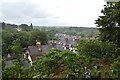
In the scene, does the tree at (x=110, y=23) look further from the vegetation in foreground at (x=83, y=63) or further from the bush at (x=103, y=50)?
the bush at (x=103, y=50)

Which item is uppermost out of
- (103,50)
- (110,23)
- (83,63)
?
(110,23)

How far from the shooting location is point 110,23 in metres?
5.62

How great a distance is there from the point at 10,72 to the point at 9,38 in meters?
22.8

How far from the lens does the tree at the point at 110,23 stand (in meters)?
5.15

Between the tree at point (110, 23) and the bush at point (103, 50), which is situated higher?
the tree at point (110, 23)

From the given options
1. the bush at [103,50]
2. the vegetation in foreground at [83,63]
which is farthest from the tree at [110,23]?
the bush at [103,50]

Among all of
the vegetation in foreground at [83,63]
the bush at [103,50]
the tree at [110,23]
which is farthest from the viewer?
the tree at [110,23]

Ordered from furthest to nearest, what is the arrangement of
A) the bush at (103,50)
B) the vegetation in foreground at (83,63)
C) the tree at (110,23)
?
1. the tree at (110,23)
2. the bush at (103,50)
3. the vegetation in foreground at (83,63)

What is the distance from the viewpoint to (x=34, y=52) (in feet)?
54.1

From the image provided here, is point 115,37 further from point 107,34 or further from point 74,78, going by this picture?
point 74,78

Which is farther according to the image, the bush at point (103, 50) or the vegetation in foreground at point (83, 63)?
the bush at point (103, 50)

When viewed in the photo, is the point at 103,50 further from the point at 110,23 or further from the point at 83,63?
the point at 110,23

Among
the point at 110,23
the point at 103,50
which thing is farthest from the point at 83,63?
the point at 110,23

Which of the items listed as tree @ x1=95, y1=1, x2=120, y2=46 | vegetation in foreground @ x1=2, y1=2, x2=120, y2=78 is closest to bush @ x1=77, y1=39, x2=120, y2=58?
vegetation in foreground @ x1=2, y1=2, x2=120, y2=78
